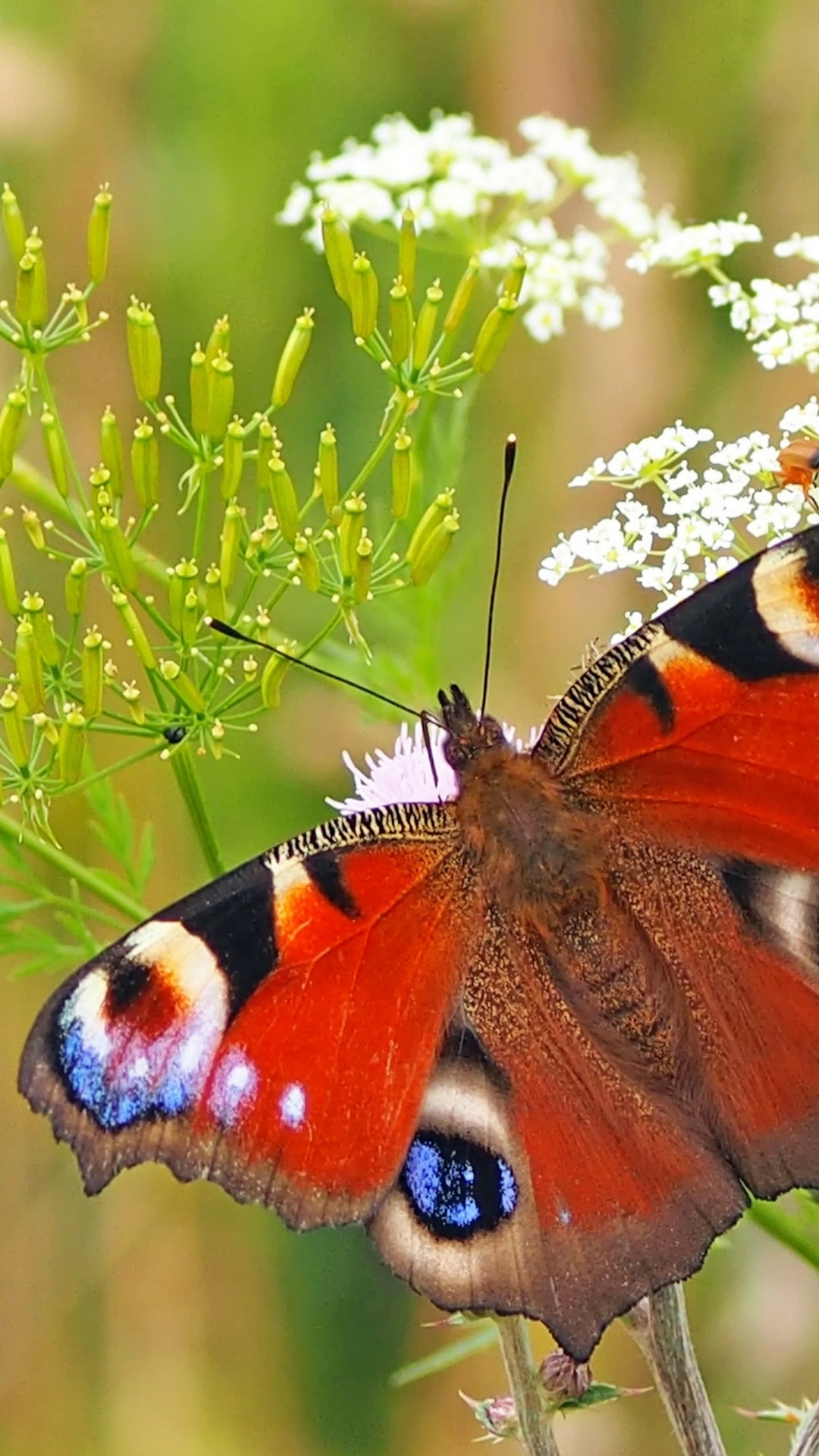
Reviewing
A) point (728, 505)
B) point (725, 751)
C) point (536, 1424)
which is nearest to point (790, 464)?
point (728, 505)

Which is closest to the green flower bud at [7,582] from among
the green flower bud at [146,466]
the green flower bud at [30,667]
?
the green flower bud at [30,667]


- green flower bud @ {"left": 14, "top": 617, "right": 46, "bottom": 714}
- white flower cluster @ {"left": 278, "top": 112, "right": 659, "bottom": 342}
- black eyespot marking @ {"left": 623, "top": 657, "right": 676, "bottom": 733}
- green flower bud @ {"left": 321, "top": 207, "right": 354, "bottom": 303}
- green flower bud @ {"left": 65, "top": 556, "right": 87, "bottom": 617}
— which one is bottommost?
black eyespot marking @ {"left": 623, "top": 657, "right": 676, "bottom": 733}

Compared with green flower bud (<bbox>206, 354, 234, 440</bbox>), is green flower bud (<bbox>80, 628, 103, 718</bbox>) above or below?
below

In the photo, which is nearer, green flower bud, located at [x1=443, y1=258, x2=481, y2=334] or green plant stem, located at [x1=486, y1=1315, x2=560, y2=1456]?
green plant stem, located at [x1=486, y1=1315, x2=560, y2=1456]

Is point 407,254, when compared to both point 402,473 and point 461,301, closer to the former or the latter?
point 461,301

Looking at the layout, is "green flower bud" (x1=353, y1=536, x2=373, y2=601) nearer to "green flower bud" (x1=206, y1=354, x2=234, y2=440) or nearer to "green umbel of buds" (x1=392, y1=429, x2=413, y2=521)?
"green umbel of buds" (x1=392, y1=429, x2=413, y2=521)

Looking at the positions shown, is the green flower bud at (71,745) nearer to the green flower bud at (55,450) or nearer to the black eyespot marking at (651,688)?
the green flower bud at (55,450)

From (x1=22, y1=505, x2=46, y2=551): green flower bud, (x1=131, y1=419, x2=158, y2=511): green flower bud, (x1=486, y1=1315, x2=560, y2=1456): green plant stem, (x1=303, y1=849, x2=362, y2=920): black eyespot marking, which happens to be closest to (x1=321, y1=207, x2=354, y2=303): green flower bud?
(x1=131, y1=419, x2=158, y2=511): green flower bud
